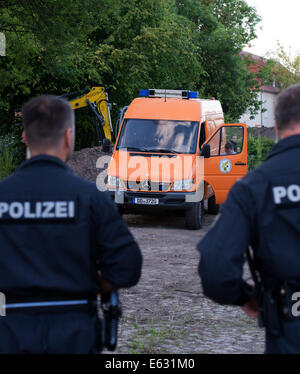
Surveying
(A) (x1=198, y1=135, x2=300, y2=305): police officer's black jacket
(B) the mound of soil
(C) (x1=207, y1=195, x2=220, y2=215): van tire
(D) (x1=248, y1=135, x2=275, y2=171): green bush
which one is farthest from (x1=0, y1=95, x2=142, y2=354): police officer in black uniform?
(D) (x1=248, y1=135, x2=275, y2=171): green bush

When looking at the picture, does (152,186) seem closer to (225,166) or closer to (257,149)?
(225,166)

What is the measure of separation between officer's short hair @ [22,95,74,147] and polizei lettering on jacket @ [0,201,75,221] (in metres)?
0.28

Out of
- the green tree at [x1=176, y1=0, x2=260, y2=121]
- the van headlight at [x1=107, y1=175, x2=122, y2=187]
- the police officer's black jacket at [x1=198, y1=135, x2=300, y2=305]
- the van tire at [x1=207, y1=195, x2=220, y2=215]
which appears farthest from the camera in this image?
the green tree at [x1=176, y1=0, x2=260, y2=121]

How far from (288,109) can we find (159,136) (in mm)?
10139

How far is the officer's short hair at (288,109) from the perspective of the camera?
9.17ft

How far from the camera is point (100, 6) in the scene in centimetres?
1404

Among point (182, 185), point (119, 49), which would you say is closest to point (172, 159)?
point (182, 185)

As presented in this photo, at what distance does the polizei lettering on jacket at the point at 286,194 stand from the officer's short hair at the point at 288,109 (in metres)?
0.31

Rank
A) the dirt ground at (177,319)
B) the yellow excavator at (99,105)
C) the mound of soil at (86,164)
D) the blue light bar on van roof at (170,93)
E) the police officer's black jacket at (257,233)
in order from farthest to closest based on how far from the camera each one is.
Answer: the mound of soil at (86,164) < the yellow excavator at (99,105) < the blue light bar on van roof at (170,93) < the dirt ground at (177,319) < the police officer's black jacket at (257,233)

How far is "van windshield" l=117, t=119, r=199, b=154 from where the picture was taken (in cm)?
1275

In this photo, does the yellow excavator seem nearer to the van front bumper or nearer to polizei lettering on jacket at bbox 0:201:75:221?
A: the van front bumper

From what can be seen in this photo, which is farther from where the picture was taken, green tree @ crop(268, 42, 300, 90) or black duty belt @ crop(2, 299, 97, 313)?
green tree @ crop(268, 42, 300, 90)

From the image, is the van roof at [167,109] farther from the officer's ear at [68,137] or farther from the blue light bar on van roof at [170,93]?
the officer's ear at [68,137]

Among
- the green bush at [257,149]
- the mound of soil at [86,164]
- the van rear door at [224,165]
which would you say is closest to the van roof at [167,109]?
the van rear door at [224,165]
